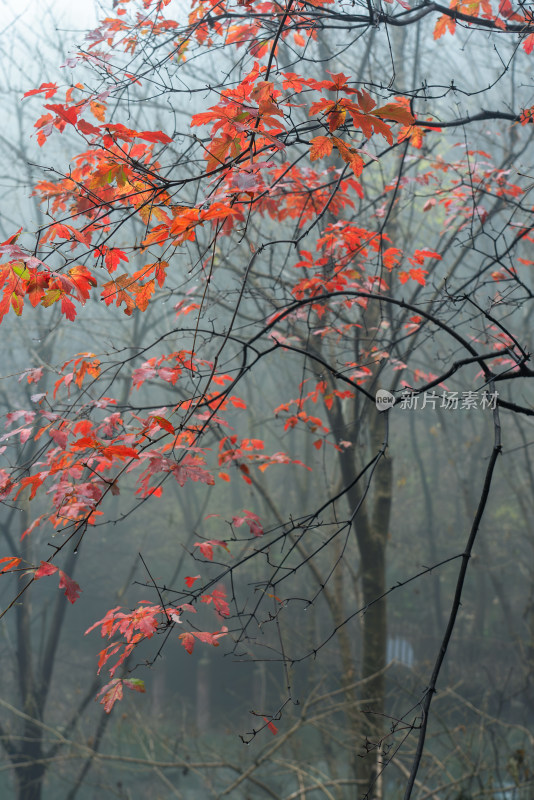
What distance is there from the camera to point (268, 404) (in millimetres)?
8086

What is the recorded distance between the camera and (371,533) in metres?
4.12

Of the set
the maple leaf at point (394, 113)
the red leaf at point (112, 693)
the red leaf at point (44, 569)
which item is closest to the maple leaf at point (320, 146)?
the maple leaf at point (394, 113)

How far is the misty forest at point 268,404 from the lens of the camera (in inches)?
71.4

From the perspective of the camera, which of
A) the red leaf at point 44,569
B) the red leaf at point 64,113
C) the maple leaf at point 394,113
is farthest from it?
the red leaf at point 44,569

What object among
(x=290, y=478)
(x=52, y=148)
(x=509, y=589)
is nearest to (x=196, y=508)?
(x=290, y=478)

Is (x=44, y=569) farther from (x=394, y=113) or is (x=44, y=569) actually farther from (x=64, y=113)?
(x=394, y=113)

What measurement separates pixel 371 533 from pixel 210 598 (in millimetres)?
2073

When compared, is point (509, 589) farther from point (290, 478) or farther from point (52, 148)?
point (52, 148)

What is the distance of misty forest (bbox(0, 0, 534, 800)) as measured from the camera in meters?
1.81

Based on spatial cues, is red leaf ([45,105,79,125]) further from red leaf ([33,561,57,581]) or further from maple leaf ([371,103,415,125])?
red leaf ([33,561,57,581])

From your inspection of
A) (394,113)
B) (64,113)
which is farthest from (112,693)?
(394,113)

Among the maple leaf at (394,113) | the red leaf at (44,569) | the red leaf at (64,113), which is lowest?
the red leaf at (44,569)

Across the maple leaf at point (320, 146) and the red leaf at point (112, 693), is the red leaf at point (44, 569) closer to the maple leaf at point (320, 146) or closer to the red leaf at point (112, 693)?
the red leaf at point (112, 693)

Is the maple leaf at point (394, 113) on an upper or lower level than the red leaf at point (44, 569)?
upper
